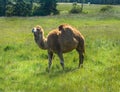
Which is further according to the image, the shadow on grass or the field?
the shadow on grass

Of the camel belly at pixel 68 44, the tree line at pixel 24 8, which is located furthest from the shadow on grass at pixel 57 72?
the tree line at pixel 24 8

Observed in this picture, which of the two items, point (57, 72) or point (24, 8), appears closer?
point (57, 72)

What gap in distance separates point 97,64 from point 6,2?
261 feet

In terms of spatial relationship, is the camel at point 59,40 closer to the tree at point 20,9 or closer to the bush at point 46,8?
the tree at point 20,9

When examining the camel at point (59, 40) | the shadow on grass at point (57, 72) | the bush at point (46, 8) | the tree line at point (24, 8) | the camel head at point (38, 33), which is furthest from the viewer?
the bush at point (46, 8)

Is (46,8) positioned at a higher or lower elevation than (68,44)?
lower

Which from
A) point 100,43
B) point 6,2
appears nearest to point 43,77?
point 100,43

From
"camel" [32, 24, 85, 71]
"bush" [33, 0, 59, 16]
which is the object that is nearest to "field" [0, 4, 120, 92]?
"camel" [32, 24, 85, 71]

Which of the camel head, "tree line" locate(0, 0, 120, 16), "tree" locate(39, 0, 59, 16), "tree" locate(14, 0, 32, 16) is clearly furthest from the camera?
"tree" locate(39, 0, 59, 16)

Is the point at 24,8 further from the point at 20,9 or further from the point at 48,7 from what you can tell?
the point at 48,7

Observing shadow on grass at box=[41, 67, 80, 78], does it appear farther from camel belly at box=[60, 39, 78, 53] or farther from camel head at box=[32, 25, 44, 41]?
camel head at box=[32, 25, 44, 41]

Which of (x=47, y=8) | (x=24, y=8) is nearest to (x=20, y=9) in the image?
(x=24, y=8)

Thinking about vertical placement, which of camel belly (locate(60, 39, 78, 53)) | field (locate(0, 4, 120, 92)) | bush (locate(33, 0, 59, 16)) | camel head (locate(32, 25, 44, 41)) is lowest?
bush (locate(33, 0, 59, 16))

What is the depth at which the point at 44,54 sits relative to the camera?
2045 centimetres
